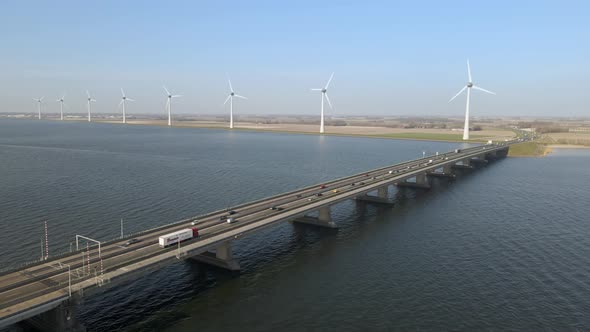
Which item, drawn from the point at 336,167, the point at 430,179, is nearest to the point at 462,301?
the point at 430,179

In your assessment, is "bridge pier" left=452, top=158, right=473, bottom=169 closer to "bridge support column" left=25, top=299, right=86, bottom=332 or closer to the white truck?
the white truck

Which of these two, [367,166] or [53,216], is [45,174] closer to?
[53,216]

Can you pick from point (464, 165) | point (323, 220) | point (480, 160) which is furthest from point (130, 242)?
point (480, 160)

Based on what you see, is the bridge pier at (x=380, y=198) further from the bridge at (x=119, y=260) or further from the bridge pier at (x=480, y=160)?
the bridge pier at (x=480, y=160)

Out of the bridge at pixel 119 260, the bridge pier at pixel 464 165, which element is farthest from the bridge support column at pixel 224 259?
the bridge pier at pixel 464 165

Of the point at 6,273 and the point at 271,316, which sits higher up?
the point at 6,273

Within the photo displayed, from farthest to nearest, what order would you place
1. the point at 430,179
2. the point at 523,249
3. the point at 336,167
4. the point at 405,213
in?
the point at 336,167 < the point at 430,179 < the point at 405,213 < the point at 523,249

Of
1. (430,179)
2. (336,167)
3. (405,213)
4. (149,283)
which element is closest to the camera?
(149,283)

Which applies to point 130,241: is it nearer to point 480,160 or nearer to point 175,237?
point 175,237
